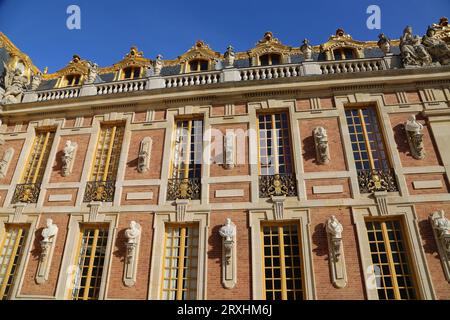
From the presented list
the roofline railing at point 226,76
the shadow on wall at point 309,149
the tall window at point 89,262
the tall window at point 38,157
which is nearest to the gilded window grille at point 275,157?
the shadow on wall at point 309,149

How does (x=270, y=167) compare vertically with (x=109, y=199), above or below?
above

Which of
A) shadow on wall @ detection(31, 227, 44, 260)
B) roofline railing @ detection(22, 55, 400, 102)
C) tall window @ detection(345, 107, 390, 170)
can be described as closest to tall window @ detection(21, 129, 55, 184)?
roofline railing @ detection(22, 55, 400, 102)

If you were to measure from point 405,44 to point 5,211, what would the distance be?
14777 mm

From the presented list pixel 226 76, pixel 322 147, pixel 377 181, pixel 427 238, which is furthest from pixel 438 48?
pixel 226 76

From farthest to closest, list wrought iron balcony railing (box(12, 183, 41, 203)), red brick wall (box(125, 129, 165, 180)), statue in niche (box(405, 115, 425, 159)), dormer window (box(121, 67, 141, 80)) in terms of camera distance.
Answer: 1. dormer window (box(121, 67, 141, 80))
2. wrought iron balcony railing (box(12, 183, 41, 203))
3. red brick wall (box(125, 129, 165, 180))
4. statue in niche (box(405, 115, 425, 159))

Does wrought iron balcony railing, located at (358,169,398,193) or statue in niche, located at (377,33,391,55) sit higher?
statue in niche, located at (377,33,391,55)

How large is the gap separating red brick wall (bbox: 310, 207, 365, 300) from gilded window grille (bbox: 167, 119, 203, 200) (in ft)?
11.7

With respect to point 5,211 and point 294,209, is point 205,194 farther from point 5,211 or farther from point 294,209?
point 5,211

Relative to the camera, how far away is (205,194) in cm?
871

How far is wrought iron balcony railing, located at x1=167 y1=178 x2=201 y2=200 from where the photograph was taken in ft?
29.0

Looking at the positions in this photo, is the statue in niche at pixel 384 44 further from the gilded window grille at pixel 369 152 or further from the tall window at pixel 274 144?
the tall window at pixel 274 144

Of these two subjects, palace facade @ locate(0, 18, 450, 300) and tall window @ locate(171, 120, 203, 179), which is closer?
palace facade @ locate(0, 18, 450, 300)

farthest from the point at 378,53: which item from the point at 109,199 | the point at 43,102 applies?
the point at 43,102

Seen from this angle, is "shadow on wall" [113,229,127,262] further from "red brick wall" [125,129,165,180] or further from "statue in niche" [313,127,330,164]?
"statue in niche" [313,127,330,164]
